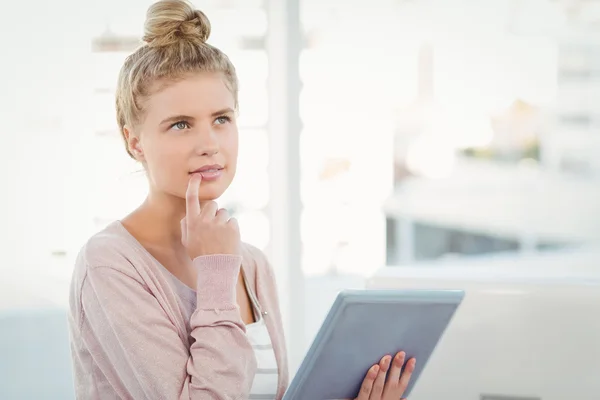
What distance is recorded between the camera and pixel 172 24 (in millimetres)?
1277

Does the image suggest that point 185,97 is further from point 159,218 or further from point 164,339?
point 164,339

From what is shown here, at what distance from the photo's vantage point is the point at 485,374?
1508mm

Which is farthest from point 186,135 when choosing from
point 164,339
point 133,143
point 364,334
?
point 364,334

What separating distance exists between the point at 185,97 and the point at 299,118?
146 cm

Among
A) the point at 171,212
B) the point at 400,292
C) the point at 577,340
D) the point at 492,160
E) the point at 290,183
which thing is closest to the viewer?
the point at 400,292

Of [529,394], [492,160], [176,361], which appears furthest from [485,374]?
[492,160]

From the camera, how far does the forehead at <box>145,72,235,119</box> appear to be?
4.04ft

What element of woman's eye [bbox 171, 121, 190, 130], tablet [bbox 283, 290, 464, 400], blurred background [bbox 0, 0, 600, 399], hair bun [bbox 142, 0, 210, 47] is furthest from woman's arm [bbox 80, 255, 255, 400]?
blurred background [bbox 0, 0, 600, 399]

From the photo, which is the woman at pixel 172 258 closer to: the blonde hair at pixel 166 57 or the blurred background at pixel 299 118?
the blonde hair at pixel 166 57

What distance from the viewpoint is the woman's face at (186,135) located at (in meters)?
1.23

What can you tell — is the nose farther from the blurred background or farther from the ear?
the blurred background

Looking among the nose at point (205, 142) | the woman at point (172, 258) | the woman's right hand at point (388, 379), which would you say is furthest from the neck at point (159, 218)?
the woman's right hand at point (388, 379)

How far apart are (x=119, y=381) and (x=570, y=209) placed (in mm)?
3213

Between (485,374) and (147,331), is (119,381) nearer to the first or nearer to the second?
(147,331)
